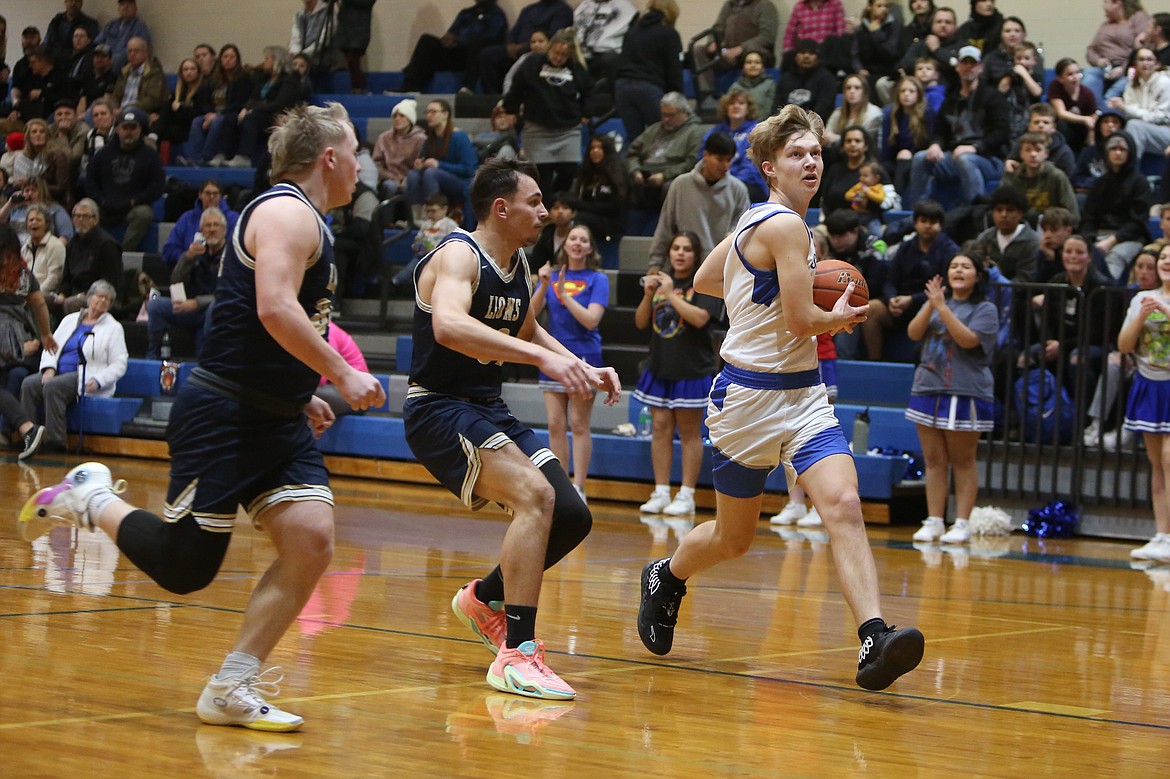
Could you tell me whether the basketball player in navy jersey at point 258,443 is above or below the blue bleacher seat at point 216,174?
above

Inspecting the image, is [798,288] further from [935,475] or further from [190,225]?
[190,225]

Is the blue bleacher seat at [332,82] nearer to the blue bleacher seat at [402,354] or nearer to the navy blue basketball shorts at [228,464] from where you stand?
the blue bleacher seat at [402,354]

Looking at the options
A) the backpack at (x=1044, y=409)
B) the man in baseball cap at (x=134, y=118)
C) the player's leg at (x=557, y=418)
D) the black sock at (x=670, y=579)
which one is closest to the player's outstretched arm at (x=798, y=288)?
the black sock at (x=670, y=579)

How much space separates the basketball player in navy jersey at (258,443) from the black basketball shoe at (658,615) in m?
1.52

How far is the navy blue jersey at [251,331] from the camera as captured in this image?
3.66 meters

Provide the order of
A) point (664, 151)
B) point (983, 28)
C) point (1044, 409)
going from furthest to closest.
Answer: point (983, 28) < point (664, 151) < point (1044, 409)

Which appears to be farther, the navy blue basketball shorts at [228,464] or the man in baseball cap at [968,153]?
the man in baseball cap at [968,153]

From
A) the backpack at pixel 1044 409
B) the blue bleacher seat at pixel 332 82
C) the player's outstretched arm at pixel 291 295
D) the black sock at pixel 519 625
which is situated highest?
the player's outstretched arm at pixel 291 295

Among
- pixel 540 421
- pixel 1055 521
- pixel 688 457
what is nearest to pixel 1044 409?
pixel 1055 521

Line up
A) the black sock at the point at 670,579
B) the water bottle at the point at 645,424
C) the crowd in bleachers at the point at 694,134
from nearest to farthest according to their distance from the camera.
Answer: the black sock at the point at 670,579
the crowd in bleachers at the point at 694,134
the water bottle at the point at 645,424

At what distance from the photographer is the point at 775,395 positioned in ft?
15.4

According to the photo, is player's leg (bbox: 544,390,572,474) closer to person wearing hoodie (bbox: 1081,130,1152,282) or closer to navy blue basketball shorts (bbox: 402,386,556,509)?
person wearing hoodie (bbox: 1081,130,1152,282)

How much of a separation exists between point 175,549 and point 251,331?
58 cm

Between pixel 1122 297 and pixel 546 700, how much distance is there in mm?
7228
